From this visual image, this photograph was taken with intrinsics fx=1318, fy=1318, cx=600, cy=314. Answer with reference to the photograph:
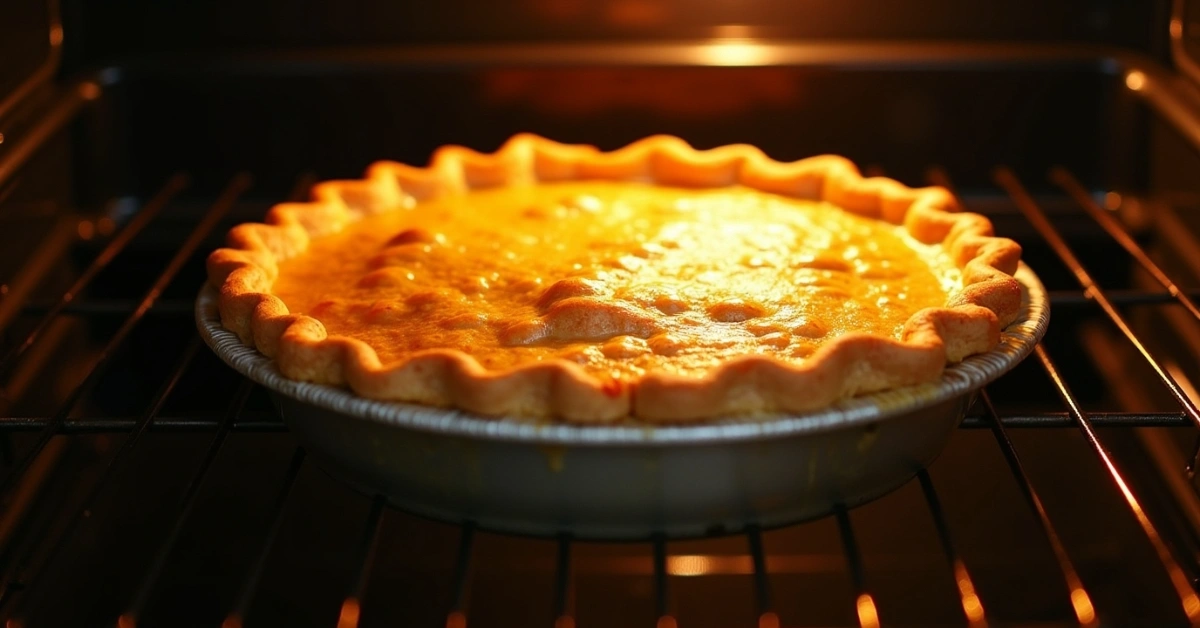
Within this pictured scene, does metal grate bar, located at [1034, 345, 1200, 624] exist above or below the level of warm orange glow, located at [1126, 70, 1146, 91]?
below

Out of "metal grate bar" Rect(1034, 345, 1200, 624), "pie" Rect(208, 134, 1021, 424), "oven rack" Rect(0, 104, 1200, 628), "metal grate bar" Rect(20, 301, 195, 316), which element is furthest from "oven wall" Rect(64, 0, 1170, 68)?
"metal grate bar" Rect(1034, 345, 1200, 624)

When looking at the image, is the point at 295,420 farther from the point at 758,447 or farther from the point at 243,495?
the point at 758,447

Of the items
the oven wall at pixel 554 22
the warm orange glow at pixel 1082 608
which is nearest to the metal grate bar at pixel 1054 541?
the warm orange glow at pixel 1082 608

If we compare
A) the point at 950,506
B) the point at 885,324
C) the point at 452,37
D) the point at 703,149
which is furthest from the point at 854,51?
the point at 950,506

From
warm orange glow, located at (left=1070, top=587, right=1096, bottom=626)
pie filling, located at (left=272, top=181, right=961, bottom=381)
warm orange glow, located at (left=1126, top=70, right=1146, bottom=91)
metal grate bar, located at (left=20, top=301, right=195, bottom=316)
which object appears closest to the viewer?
warm orange glow, located at (left=1070, top=587, right=1096, bottom=626)

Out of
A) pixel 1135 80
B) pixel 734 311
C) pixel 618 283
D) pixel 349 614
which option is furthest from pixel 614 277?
pixel 1135 80

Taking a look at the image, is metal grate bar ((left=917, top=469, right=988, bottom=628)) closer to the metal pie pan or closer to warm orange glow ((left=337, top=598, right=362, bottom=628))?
the metal pie pan
